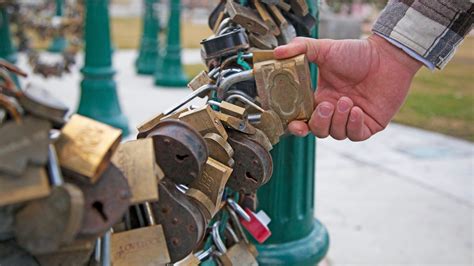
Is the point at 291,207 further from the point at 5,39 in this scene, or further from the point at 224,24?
the point at 5,39

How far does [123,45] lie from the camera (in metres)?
11.2

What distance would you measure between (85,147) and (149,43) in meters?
6.94

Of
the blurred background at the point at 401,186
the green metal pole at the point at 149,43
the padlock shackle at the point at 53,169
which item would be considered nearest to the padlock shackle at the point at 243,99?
the padlock shackle at the point at 53,169

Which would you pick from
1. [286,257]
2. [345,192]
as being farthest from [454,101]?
[286,257]

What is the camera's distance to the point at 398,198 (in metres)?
2.74

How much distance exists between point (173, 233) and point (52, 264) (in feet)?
0.55

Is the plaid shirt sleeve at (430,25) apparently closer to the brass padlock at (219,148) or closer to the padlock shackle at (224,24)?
the padlock shackle at (224,24)

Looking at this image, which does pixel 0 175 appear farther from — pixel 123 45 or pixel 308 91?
pixel 123 45

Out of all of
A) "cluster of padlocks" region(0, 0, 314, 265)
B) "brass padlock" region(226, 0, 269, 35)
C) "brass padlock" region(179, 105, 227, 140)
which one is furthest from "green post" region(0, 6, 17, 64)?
"brass padlock" region(179, 105, 227, 140)

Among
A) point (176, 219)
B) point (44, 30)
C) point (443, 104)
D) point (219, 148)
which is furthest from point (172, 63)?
point (176, 219)

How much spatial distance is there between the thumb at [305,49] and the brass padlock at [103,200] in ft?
1.51

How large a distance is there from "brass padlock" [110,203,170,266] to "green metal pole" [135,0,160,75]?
658 centimetres

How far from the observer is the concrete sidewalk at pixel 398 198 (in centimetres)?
214

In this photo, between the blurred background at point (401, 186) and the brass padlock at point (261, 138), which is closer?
the brass padlock at point (261, 138)
